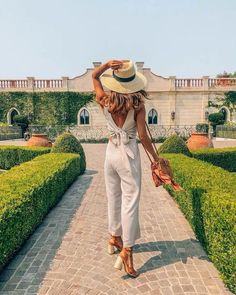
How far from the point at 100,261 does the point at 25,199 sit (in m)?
1.35

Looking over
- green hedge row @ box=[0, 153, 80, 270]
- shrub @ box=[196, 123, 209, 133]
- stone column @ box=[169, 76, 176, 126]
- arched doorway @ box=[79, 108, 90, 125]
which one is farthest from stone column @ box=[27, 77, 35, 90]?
green hedge row @ box=[0, 153, 80, 270]

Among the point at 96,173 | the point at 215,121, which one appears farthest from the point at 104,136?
the point at 96,173

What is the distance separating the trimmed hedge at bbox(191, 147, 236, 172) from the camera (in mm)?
10680

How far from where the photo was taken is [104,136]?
2527cm

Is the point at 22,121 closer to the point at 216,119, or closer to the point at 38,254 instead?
the point at 216,119

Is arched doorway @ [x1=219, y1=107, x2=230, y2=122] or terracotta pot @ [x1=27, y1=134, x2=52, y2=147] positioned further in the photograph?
arched doorway @ [x1=219, y1=107, x2=230, y2=122]

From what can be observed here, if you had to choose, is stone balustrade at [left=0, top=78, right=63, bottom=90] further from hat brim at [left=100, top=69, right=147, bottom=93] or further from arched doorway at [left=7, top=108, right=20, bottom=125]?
hat brim at [left=100, top=69, right=147, bottom=93]

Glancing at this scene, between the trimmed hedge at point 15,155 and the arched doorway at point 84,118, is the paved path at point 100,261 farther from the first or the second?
the arched doorway at point 84,118

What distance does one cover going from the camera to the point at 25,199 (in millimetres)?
4043

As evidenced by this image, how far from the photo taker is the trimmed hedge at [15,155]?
36.5 ft

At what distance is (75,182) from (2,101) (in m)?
22.6

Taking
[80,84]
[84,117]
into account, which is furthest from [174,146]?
[80,84]

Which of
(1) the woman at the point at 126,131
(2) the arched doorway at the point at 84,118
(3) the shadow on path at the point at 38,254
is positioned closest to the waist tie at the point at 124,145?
(1) the woman at the point at 126,131

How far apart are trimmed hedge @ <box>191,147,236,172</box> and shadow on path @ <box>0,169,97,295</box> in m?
6.01
